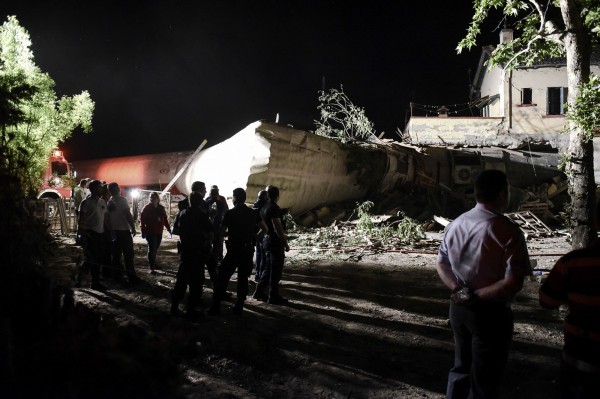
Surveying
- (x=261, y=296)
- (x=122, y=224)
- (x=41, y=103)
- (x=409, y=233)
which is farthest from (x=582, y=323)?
(x=41, y=103)

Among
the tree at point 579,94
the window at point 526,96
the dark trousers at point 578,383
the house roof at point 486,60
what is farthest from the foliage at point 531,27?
the window at point 526,96

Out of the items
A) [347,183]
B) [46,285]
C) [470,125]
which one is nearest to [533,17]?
[46,285]

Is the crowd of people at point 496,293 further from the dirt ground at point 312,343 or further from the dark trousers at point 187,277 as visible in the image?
the dark trousers at point 187,277

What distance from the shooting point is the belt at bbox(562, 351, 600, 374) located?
6.28 ft

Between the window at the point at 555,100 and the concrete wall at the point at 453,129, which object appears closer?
the concrete wall at the point at 453,129

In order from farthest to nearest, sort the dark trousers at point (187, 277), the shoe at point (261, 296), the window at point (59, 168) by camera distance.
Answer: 1. the window at point (59, 168)
2. the shoe at point (261, 296)
3. the dark trousers at point (187, 277)

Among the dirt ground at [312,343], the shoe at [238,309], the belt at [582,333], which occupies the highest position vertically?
the belt at [582,333]

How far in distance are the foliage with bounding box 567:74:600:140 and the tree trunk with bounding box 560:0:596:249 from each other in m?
0.26

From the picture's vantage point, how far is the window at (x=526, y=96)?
2286cm

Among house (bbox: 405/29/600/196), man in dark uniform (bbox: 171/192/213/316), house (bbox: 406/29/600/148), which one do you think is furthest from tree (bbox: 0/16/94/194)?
house (bbox: 406/29/600/148)

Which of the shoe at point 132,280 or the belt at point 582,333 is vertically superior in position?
the belt at point 582,333

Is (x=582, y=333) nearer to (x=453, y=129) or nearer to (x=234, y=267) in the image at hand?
(x=234, y=267)

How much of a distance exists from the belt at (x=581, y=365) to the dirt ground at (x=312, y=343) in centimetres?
148

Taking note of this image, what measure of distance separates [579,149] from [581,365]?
514cm
